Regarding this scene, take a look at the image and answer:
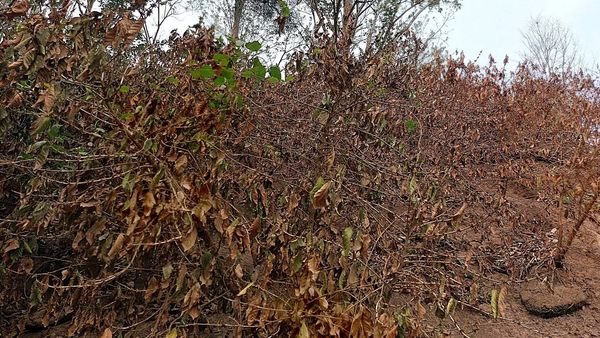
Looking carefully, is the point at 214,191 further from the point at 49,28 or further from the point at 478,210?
the point at 478,210

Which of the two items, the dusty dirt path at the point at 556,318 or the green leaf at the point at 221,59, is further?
the dusty dirt path at the point at 556,318

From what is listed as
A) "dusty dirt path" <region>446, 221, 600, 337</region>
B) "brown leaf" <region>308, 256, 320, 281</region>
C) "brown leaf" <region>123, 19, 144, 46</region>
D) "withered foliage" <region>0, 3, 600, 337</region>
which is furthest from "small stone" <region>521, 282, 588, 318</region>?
"brown leaf" <region>123, 19, 144, 46</region>

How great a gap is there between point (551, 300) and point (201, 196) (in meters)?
2.46

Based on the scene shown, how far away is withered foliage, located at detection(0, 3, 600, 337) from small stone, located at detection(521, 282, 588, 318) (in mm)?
382

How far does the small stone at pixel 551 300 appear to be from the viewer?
3.08 metres

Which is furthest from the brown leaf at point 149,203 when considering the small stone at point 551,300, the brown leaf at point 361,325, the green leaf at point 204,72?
the small stone at point 551,300

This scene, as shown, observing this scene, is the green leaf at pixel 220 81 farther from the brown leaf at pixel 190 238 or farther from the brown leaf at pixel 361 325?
the brown leaf at pixel 361 325

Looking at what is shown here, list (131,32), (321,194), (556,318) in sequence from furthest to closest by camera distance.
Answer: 1. (556,318)
2. (321,194)
3. (131,32)

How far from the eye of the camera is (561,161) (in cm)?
464

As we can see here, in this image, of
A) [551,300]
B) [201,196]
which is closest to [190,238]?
[201,196]

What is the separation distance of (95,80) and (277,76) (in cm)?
73

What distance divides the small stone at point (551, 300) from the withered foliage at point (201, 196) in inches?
15.0

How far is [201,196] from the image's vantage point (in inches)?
72.1

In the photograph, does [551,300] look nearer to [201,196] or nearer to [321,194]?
[321,194]
